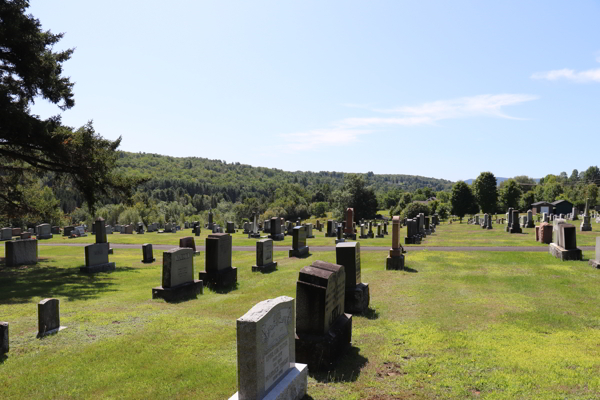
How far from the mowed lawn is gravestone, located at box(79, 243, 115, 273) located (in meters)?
3.12

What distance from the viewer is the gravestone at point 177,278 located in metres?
11.6

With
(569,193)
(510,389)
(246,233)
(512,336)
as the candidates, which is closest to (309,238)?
(246,233)

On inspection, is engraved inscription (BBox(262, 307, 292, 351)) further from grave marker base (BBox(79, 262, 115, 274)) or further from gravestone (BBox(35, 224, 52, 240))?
gravestone (BBox(35, 224, 52, 240))

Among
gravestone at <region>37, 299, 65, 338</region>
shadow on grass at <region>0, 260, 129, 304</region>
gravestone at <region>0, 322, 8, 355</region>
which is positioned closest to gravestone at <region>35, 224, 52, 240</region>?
shadow on grass at <region>0, 260, 129, 304</region>

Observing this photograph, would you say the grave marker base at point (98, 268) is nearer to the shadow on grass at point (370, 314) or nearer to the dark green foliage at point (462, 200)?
the shadow on grass at point (370, 314)

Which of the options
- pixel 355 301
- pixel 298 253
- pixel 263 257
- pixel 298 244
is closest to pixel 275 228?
pixel 298 244

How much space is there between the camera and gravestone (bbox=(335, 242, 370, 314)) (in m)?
9.45

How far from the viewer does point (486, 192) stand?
65.6 metres

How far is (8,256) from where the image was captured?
18.3 meters

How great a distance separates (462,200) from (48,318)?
67453mm

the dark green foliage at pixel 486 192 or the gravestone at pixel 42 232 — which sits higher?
the dark green foliage at pixel 486 192

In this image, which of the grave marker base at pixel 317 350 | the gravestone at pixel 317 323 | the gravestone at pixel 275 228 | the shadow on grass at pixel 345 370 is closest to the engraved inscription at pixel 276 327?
the gravestone at pixel 317 323

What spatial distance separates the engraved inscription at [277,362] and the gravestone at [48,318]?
6099 mm

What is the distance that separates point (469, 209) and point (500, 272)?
56.6 metres
